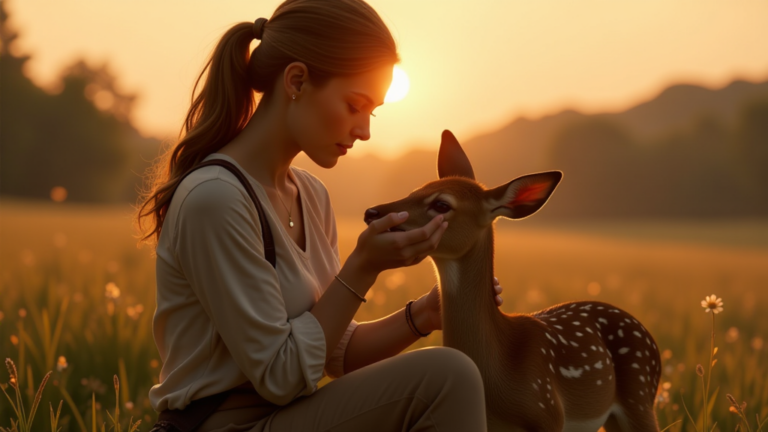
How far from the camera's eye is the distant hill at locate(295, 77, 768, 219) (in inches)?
2411

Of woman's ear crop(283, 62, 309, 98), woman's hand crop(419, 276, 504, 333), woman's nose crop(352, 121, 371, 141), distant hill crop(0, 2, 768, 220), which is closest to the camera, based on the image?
woman's ear crop(283, 62, 309, 98)

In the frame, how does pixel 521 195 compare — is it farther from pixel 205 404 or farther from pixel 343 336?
pixel 205 404

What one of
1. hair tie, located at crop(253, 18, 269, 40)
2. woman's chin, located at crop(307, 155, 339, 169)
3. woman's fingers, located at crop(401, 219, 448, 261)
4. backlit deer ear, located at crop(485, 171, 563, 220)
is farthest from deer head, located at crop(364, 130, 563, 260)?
hair tie, located at crop(253, 18, 269, 40)

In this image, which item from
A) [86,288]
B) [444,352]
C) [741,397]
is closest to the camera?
[444,352]

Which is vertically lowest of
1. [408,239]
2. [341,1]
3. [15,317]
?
[15,317]

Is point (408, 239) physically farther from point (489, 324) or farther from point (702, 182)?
point (702, 182)

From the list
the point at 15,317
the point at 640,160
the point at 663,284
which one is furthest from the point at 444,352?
the point at 640,160

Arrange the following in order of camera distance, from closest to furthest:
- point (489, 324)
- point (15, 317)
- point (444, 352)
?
1. point (444, 352)
2. point (489, 324)
3. point (15, 317)

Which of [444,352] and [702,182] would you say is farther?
[702,182]

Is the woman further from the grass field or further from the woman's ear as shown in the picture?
the grass field

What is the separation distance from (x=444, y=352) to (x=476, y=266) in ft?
2.31

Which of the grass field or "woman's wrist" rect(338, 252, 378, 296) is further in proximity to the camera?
the grass field

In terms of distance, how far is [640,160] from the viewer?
73688 millimetres

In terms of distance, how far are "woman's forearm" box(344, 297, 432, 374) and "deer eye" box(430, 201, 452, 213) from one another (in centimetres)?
54
